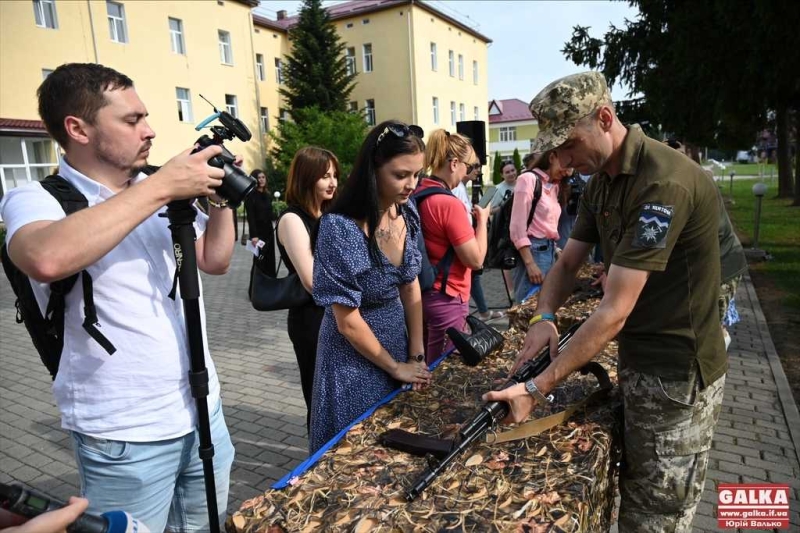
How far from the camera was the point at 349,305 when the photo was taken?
1.97m

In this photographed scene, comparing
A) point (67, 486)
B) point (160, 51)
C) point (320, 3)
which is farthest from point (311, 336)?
point (320, 3)

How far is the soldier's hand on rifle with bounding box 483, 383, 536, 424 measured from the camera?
5.48ft

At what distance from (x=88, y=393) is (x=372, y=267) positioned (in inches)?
41.5

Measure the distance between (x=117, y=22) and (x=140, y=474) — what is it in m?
25.7

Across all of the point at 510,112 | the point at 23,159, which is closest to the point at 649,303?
the point at 23,159

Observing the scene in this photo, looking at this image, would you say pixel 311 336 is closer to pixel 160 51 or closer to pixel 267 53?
pixel 160 51

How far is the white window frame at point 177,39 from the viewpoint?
24.3 meters

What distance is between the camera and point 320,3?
3048cm

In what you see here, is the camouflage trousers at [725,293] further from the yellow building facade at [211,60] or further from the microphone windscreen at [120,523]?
the yellow building facade at [211,60]

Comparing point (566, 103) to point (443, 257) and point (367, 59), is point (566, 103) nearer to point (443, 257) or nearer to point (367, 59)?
point (443, 257)

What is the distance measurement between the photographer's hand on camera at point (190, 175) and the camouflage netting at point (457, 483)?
875 millimetres

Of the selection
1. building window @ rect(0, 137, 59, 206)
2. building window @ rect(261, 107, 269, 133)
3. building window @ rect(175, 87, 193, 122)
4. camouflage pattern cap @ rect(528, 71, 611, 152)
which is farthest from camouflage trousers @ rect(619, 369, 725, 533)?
building window @ rect(261, 107, 269, 133)

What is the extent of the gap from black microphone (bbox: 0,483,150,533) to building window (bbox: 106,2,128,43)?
2540 centimetres

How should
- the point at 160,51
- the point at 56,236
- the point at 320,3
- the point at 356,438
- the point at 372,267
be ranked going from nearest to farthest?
the point at 56,236 → the point at 356,438 → the point at 372,267 → the point at 160,51 → the point at 320,3
